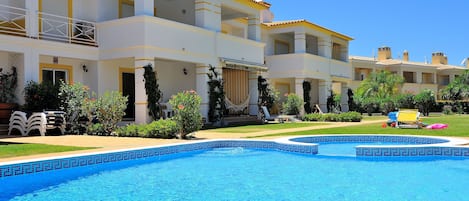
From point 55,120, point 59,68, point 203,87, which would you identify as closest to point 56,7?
point 59,68

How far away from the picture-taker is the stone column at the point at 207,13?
22438 mm

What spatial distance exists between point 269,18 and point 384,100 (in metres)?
12.5

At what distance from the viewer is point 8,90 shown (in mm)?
17484

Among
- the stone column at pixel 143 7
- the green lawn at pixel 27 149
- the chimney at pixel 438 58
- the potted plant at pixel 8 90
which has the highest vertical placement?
the chimney at pixel 438 58

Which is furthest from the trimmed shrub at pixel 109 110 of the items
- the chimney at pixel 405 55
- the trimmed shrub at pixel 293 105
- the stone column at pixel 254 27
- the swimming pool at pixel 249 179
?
the chimney at pixel 405 55

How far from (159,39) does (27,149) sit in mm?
9138

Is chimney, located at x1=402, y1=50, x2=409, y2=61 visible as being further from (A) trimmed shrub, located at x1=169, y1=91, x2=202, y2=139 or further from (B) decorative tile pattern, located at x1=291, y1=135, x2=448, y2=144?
(A) trimmed shrub, located at x1=169, y1=91, x2=202, y2=139

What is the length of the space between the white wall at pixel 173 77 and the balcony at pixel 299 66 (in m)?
9.16

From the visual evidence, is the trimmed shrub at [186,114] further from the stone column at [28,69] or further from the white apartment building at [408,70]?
the white apartment building at [408,70]

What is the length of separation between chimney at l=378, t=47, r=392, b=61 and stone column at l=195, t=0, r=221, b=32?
52596mm

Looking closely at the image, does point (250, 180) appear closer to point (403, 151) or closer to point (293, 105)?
point (403, 151)

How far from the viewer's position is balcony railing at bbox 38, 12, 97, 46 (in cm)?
1910

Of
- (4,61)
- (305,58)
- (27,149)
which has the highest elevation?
(305,58)

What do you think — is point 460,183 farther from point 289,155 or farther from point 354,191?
point 289,155
